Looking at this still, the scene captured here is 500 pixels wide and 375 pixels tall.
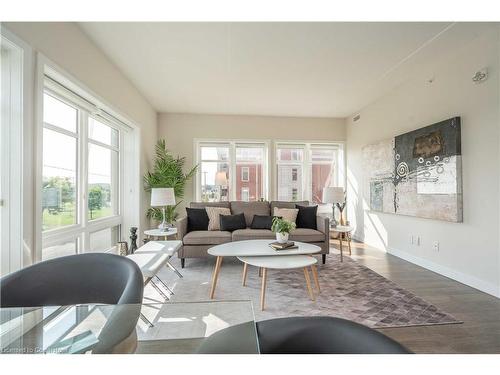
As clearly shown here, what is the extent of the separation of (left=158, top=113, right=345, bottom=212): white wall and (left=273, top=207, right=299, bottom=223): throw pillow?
1.94 m

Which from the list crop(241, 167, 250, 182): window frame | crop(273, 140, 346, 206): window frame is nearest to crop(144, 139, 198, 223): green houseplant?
crop(241, 167, 250, 182): window frame

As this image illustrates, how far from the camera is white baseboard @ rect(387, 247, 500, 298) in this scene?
8.47ft

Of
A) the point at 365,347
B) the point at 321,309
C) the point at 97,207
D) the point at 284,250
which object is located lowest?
the point at 321,309

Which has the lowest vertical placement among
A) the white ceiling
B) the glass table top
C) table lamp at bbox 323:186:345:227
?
the glass table top

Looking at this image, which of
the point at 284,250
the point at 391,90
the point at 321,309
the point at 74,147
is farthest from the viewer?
the point at 391,90

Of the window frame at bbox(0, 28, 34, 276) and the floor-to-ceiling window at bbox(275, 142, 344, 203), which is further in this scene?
the floor-to-ceiling window at bbox(275, 142, 344, 203)

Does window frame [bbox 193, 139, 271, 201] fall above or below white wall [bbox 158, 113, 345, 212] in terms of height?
below

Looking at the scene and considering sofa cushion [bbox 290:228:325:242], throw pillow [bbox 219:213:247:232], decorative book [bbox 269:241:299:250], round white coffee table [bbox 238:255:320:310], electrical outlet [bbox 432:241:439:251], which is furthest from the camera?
throw pillow [bbox 219:213:247:232]

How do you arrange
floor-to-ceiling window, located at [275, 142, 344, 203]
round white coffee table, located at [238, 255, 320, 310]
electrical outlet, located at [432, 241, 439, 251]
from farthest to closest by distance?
floor-to-ceiling window, located at [275, 142, 344, 203]
electrical outlet, located at [432, 241, 439, 251]
round white coffee table, located at [238, 255, 320, 310]

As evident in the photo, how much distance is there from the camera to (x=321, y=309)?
226cm

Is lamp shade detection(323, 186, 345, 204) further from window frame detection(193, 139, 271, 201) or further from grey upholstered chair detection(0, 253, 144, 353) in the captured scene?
grey upholstered chair detection(0, 253, 144, 353)

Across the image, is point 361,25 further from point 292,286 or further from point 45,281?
point 45,281
